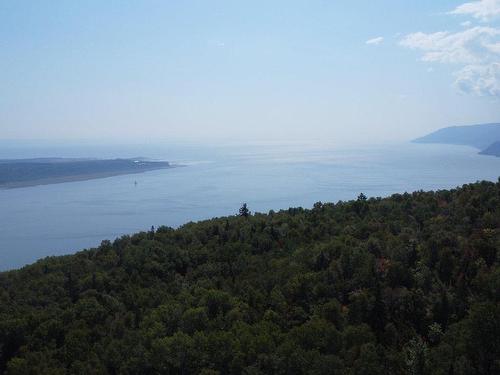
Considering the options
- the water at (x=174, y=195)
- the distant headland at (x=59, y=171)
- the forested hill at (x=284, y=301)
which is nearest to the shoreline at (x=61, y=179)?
the distant headland at (x=59, y=171)

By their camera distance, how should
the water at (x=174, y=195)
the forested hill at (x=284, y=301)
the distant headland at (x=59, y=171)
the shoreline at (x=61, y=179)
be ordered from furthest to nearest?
the distant headland at (x=59, y=171) → the shoreline at (x=61, y=179) → the water at (x=174, y=195) → the forested hill at (x=284, y=301)

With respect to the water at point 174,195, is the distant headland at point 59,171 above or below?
above

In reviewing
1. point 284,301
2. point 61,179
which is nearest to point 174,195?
point 61,179

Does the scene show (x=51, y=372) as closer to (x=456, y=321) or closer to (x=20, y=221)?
(x=456, y=321)

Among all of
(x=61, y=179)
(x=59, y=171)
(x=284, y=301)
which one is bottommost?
(x=284, y=301)

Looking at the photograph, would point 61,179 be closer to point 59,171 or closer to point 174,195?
point 59,171

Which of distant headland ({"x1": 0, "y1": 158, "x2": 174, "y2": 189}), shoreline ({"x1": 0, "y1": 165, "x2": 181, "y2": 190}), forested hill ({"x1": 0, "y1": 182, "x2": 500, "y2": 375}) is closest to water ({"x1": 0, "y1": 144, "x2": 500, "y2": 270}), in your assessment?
shoreline ({"x1": 0, "y1": 165, "x2": 181, "y2": 190})

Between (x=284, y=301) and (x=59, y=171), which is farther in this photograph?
(x=59, y=171)

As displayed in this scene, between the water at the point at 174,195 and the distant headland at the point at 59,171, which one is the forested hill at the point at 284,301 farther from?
the distant headland at the point at 59,171
